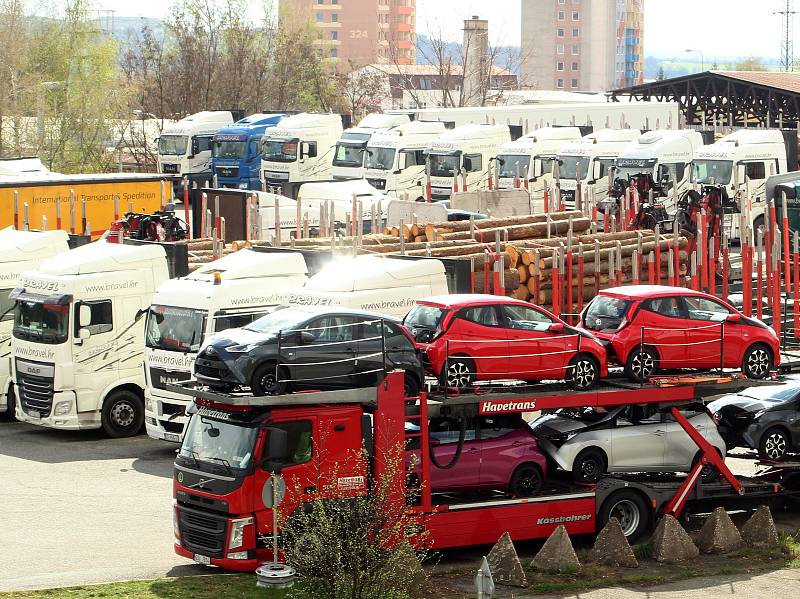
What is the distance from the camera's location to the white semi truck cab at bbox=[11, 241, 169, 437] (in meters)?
23.4

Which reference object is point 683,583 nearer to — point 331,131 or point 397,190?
point 397,190

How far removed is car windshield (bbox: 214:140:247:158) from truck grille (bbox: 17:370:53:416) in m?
30.4

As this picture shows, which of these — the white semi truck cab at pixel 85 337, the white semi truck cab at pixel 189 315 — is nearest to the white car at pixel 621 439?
the white semi truck cab at pixel 189 315

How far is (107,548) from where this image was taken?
55.6ft

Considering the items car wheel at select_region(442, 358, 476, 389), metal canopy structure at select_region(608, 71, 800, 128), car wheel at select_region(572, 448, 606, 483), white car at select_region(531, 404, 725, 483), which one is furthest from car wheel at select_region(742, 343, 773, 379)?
metal canopy structure at select_region(608, 71, 800, 128)

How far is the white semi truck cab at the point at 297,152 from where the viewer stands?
51844 mm

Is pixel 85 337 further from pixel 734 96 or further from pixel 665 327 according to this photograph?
pixel 734 96

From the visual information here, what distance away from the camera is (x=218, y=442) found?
15.5 m

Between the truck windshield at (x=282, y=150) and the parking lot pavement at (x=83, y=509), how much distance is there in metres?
27.9

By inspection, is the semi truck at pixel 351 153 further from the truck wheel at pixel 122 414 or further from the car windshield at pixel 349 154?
the truck wheel at pixel 122 414

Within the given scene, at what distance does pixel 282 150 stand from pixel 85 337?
2911 centimetres

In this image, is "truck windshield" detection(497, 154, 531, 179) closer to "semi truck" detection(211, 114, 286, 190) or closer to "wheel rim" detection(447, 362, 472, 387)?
"semi truck" detection(211, 114, 286, 190)

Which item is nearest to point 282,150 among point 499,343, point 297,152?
point 297,152

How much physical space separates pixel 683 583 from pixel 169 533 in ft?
20.2
